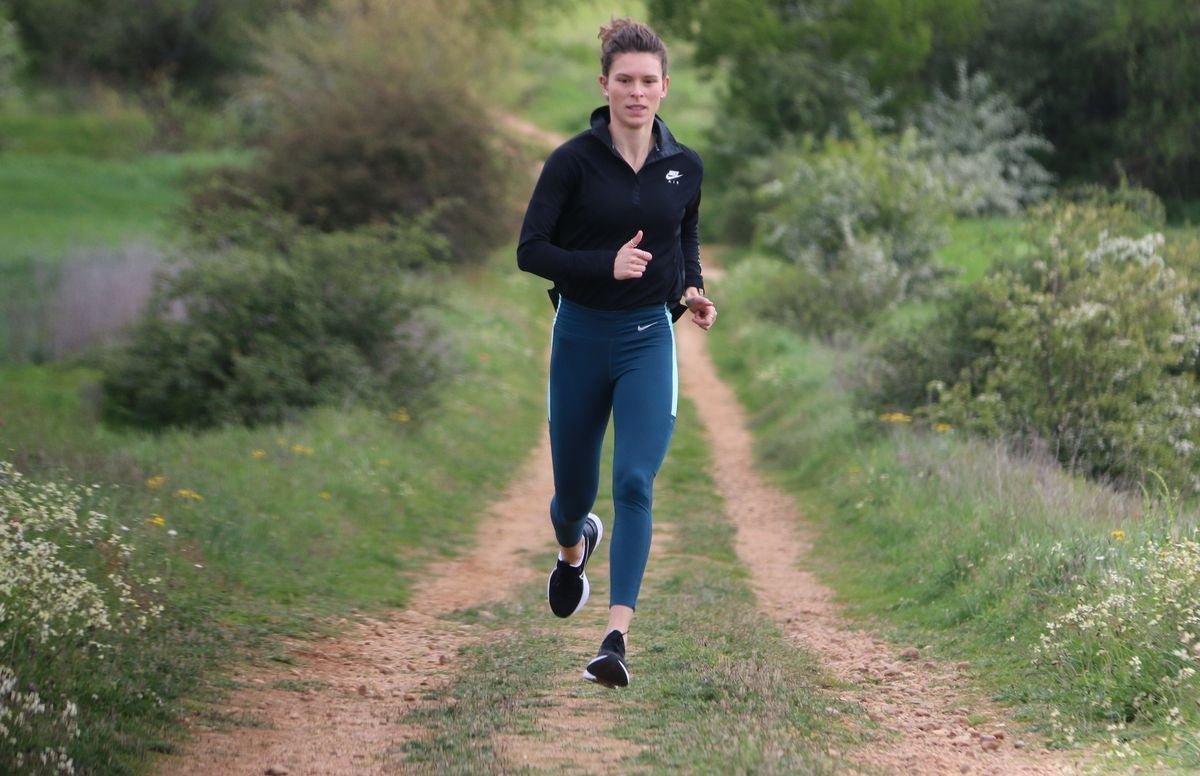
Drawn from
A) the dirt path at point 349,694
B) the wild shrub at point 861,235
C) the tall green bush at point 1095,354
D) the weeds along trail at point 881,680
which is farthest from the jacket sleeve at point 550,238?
the wild shrub at point 861,235

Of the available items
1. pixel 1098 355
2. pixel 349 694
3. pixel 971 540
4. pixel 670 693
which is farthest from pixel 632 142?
pixel 1098 355

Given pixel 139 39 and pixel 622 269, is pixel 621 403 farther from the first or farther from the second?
pixel 139 39

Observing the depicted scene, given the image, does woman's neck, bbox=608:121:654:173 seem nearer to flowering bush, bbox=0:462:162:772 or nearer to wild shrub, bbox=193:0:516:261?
flowering bush, bbox=0:462:162:772

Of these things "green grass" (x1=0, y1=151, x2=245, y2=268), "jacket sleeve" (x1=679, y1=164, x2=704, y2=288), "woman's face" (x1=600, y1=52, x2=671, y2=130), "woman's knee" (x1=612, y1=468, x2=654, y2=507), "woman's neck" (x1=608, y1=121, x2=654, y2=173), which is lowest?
"green grass" (x1=0, y1=151, x2=245, y2=268)

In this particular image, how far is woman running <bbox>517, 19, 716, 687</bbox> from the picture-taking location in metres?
5.32

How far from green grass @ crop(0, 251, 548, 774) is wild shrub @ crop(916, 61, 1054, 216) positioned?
18630 mm

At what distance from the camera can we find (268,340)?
12.4 meters

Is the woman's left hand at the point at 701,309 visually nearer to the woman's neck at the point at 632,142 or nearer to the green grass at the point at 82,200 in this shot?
the woman's neck at the point at 632,142

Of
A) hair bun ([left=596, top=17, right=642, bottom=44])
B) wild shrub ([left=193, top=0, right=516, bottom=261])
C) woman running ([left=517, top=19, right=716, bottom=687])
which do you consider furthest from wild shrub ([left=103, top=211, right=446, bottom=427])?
hair bun ([left=596, top=17, right=642, bottom=44])

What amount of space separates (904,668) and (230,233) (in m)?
9.73

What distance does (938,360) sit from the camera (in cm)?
1207

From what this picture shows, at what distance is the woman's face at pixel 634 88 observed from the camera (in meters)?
5.32

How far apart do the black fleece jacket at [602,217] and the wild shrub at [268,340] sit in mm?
7306

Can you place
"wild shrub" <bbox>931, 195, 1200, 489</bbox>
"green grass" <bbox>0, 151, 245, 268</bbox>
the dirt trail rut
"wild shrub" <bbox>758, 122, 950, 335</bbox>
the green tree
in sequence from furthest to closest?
1. the green tree
2. "green grass" <bbox>0, 151, 245, 268</bbox>
3. "wild shrub" <bbox>758, 122, 950, 335</bbox>
4. "wild shrub" <bbox>931, 195, 1200, 489</bbox>
5. the dirt trail rut
